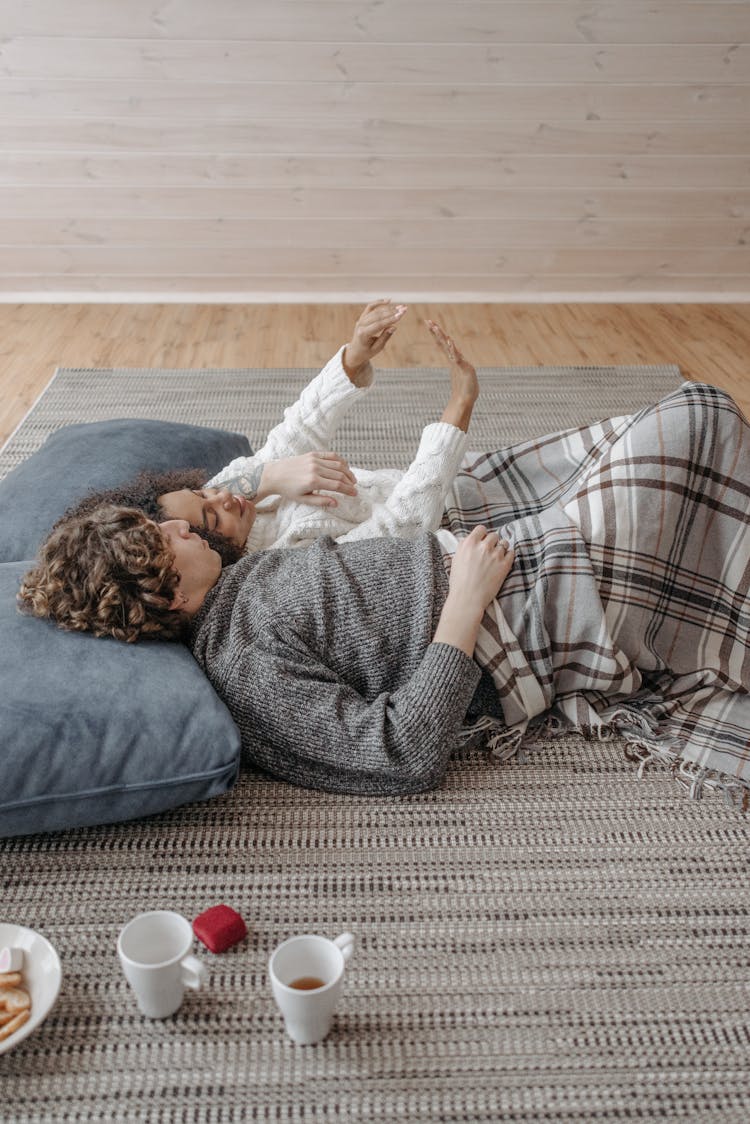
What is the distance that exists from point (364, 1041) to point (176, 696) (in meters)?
0.50

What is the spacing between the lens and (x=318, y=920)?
4.07ft

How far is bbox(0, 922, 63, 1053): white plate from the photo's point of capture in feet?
3.42

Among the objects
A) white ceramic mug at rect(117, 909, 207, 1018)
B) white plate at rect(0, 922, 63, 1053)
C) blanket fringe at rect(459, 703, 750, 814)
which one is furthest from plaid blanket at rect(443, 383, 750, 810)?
white plate at rect(0, 922, 63, 1053)

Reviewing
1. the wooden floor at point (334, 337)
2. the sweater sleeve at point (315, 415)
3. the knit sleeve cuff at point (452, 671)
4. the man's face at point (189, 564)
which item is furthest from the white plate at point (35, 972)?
the wooden floor at point (334, 337)

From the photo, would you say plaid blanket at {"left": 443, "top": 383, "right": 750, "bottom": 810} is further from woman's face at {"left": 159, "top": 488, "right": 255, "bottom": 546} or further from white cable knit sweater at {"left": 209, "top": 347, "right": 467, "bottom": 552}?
woman's face at {"left": 159, "top": 488, "right": 255, "bottom": 546}

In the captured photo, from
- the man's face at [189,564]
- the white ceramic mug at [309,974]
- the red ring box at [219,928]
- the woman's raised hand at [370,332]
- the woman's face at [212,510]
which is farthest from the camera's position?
the woman's raised hand at [370,332]

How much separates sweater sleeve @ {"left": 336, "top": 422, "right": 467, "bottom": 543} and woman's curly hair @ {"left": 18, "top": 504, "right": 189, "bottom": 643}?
1.30 feet

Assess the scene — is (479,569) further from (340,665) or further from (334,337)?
(334,337)

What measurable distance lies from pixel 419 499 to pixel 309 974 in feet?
2.85

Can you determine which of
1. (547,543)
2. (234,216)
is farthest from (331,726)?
(234,216)

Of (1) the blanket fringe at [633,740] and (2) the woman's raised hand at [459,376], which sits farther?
(2) the woman's raised hand at [459,376]

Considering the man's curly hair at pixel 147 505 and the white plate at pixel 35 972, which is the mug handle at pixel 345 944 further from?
the man's curly hair at pixel 147 505

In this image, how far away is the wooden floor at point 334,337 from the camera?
325cm

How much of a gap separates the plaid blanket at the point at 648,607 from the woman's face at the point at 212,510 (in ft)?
1.49
